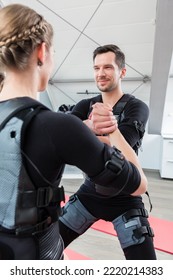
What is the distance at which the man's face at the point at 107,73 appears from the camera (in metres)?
1.38

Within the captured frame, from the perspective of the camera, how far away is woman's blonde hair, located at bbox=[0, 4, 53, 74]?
0.62 m

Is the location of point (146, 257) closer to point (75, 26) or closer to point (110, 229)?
point (110, 229)

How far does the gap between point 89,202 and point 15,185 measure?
29.8 inches

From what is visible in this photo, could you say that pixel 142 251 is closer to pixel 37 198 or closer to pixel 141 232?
pixel 141 232

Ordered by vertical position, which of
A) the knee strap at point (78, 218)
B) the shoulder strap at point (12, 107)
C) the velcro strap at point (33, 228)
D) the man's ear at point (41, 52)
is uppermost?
the man's ear at point (41, 52)

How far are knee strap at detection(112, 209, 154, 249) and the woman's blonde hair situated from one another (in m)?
0.88

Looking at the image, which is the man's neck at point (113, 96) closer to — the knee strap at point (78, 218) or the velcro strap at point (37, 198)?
the knee strap at point (78, 218)

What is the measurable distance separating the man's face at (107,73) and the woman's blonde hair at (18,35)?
29.5 inches

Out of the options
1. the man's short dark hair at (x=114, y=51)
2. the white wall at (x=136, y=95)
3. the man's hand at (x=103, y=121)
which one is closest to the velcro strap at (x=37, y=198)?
the man's hand at (x=103, y=121)

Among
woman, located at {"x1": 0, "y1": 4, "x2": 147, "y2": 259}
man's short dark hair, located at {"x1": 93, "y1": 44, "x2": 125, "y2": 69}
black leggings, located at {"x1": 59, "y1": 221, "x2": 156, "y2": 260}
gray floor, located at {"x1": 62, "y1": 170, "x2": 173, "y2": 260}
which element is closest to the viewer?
woman, located at {"x1": 0, "y1": 4, "x2": 147, "y2": 259}

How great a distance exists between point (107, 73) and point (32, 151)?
93 centimetres

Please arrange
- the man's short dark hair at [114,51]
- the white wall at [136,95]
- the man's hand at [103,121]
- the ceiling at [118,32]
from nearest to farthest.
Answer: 1. the man's hand at [103,121]
2. the man's short dark hair at [114,51]
3. the ceiling at [118,32]
4. the white wall at [136,95]

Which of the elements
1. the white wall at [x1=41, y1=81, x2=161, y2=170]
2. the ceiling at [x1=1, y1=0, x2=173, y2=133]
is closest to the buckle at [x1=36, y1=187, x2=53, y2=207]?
the ceiling at [x1=1, y1=0, x2=173, y2=133]

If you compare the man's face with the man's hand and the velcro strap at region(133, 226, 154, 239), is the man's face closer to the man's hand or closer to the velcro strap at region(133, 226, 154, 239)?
the man's hand
